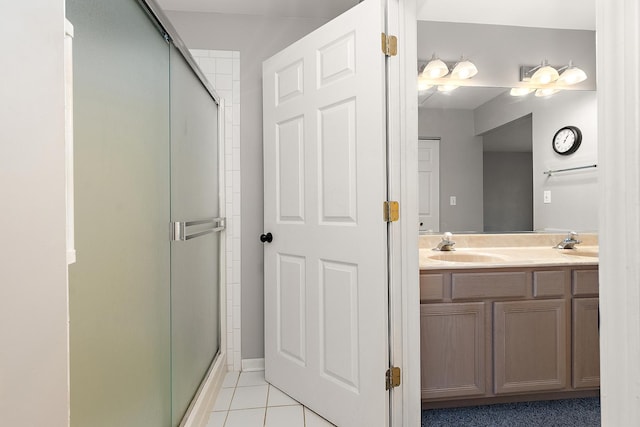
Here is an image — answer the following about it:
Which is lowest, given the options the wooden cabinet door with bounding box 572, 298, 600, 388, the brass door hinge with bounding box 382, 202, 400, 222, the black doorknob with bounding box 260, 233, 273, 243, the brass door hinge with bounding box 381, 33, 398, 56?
the wooden cabinet door with bounding box 572, 298, 600, 388

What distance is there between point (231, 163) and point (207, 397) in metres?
1.42

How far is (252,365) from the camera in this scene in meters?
2.22

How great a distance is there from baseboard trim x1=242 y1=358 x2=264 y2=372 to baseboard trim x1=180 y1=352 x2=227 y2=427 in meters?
0.13

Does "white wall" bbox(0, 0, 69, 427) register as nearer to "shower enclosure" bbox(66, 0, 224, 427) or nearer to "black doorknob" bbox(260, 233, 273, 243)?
"shower enclosure" bbox(66, 0, 224, 427)

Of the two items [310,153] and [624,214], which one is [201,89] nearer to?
Answer: [310,153]

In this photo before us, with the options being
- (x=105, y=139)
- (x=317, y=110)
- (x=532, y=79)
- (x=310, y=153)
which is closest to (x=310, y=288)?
(x=310, y=153)

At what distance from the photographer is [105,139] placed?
82 cm

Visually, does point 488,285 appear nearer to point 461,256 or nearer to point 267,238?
point 461,256

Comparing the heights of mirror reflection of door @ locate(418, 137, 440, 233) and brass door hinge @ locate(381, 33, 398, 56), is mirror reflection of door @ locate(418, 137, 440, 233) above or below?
below

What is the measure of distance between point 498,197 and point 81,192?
7.95ft

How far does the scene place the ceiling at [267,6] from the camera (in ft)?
6.93

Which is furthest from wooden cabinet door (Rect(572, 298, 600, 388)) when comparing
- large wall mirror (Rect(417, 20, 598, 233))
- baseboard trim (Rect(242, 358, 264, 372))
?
baseboard trim (Rect(242, 358, 264, 372))

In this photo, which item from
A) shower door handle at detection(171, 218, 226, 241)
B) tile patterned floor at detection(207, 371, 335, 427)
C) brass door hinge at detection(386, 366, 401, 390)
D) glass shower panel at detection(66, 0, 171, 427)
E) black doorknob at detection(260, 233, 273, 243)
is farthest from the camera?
black doorknob at detection(260, 233, 273, 243)

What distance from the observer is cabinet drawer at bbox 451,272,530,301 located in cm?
174
